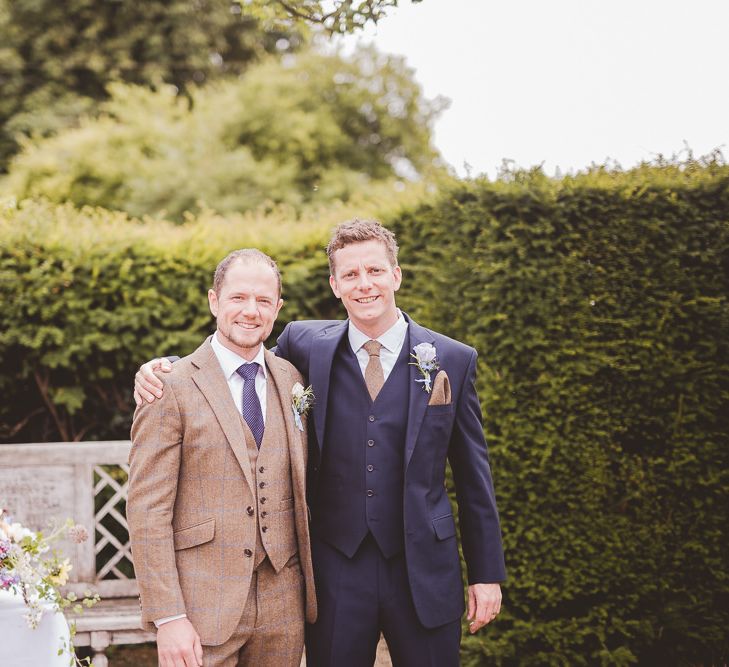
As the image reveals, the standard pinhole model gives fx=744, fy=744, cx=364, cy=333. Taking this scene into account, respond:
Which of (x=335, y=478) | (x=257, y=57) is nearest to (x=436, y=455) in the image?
(x=335, y=478)

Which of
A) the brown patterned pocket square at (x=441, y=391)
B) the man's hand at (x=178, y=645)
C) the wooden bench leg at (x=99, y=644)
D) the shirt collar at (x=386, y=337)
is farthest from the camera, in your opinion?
the wooden bench leg at (x=99, y=644)

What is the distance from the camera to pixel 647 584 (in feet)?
13.5

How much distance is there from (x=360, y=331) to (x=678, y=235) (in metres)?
2.25

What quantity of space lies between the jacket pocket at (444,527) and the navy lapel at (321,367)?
496mm

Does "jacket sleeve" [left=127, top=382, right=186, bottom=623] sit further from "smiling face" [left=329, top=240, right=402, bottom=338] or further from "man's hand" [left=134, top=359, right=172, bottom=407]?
"smiling face" [left=329, top=240, right=402, bottom=338]

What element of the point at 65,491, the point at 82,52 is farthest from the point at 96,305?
the point at 82,52

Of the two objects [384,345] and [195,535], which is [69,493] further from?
[384,345]

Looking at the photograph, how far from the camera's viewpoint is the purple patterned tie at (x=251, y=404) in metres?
2.44

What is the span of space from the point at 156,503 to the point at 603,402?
2678mm

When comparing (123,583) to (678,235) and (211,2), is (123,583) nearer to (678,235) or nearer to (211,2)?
(678,235)

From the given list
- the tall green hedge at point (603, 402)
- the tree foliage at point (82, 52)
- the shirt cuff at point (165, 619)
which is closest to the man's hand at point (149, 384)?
the shirt cuff at point (165, 619)

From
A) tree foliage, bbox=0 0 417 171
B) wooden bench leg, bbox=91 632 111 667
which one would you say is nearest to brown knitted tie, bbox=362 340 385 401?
wooden bench leg, bbox=91 632 111 667

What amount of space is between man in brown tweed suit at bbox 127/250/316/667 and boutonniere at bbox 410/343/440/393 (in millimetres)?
493

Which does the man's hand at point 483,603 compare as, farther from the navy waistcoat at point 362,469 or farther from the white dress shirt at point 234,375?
the white dress shirt at point 234,375
